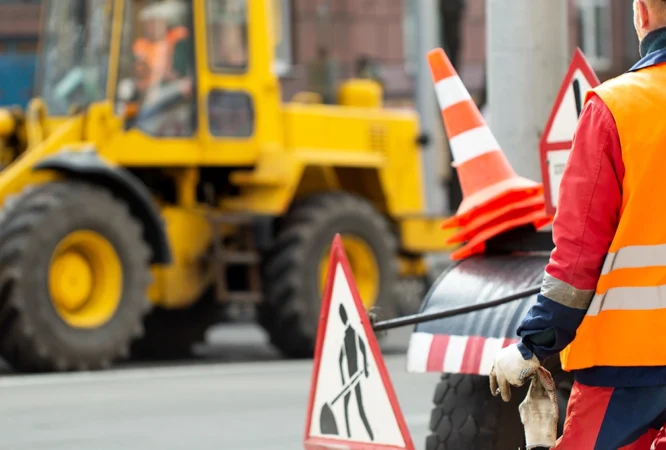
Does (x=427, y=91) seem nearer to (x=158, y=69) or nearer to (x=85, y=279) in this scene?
(x=158, y=69)

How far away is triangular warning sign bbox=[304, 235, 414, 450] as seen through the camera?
14.8 feet

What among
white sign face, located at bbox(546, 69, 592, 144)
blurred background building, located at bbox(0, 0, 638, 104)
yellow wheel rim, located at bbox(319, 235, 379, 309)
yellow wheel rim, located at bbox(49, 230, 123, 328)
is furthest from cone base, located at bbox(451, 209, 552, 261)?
blurred background building, located at bbox(0, 0, 638, 104)

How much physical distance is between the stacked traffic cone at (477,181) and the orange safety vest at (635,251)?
1.50 meters

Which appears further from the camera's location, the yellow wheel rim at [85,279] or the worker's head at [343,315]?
the yellow wheel rim at [85,279]

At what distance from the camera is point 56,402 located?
31.3 feet

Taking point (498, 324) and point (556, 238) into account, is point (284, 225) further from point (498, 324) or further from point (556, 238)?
point (556, 238)

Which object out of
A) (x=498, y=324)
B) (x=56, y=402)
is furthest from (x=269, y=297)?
(x=498, y=324)

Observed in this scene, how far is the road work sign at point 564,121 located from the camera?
5.03 metres

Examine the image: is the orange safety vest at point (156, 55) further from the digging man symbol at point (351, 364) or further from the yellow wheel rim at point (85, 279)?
the digging man symbol at point (351, 364)

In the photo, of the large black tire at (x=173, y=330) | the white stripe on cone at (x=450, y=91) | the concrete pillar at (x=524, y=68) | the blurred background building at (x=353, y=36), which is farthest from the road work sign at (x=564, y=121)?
the blurred background building at (x=353, y=36)

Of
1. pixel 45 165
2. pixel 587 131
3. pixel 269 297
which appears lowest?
pixel 269 297

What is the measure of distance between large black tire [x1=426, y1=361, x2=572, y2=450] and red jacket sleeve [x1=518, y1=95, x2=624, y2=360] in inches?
50.5

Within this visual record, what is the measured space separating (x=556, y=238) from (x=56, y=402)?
21.6 feet

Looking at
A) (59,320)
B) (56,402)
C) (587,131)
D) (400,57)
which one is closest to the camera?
(587,131)
